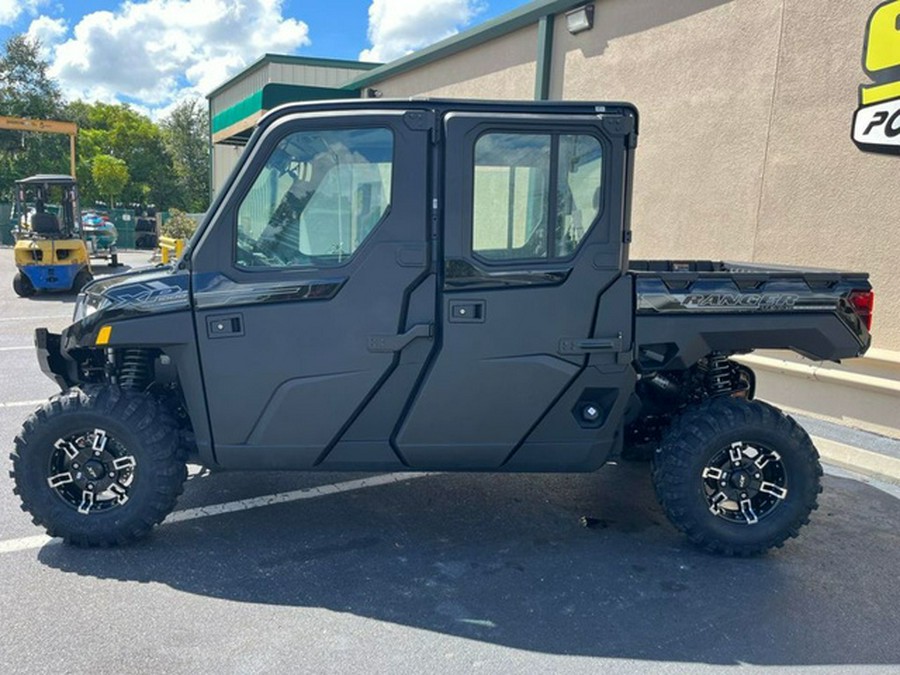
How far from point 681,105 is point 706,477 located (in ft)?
16.9

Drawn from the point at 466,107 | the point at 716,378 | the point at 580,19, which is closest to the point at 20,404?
the point at 466,107

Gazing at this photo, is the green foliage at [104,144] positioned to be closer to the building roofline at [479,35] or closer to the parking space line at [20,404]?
the building roofline at [479,35]

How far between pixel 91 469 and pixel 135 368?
0.59 m

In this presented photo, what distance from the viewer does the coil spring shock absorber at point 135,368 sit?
3838 millimetres

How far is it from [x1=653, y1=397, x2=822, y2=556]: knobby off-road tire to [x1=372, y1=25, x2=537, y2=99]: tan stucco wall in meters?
7.12

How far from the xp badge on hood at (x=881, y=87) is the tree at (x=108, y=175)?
166 ft

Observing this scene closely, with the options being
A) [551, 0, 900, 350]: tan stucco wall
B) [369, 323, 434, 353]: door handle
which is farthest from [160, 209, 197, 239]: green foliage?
[369, 323, 434, 353]: door handle

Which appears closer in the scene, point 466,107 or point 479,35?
point 466,107

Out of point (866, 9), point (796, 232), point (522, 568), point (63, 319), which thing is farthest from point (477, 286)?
point (63, 319)

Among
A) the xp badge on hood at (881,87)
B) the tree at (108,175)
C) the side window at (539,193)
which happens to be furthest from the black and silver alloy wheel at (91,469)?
the tree at (108,175)

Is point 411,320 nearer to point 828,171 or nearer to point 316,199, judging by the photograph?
point 316,199

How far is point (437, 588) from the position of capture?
3.41m

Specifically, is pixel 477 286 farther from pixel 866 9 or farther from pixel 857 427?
pixel 866 9

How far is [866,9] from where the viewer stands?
5.93 m
